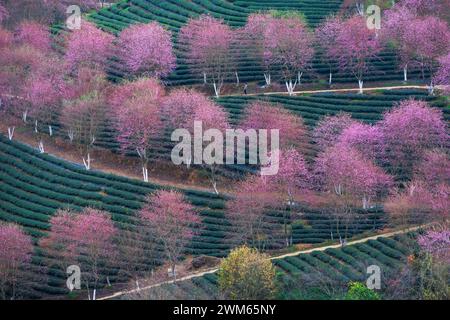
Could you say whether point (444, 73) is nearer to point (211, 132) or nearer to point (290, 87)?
point (290, 87)

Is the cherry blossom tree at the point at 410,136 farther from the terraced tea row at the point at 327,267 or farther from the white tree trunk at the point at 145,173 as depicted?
the white tree trunk at the point at 145,173

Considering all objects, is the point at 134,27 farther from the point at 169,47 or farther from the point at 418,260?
the point at 418,260

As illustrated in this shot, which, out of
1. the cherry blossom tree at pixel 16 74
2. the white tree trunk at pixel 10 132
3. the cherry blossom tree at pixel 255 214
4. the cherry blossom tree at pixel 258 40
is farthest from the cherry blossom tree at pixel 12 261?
the cherry blossom tree at pixel 258 40

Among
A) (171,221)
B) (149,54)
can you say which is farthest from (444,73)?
(171,221)

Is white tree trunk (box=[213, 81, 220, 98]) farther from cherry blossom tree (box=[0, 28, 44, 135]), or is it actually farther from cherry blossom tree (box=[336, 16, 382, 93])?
cherry blossom tree (box=[0, 28, 44, 135])

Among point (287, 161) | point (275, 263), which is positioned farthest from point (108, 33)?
point (275, 263)
